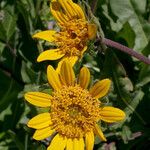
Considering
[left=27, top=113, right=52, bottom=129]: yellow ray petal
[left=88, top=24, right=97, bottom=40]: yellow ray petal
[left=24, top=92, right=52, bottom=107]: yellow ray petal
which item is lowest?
[left=27, top=113, right=52, bottom=129]: yellow ray petal

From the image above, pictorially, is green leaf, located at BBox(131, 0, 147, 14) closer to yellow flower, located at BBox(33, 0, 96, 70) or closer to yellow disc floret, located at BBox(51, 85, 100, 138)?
yellow flower, located at BBox(33, 0, 96, 70)

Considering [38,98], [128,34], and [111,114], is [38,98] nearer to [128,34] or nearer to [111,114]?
[111,114]

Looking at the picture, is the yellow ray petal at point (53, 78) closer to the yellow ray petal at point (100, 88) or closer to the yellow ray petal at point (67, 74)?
the yellow ray petal at point (67, 74)

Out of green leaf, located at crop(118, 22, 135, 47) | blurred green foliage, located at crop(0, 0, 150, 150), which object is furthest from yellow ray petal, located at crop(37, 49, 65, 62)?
green leaf, located at crop(118, 22, 135, 47)

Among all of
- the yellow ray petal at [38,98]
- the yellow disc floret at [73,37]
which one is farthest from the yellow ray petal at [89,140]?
the yellow disc floret at [73,37]

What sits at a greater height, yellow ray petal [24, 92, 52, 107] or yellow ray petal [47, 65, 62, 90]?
yellow ray petal [47, 65, 62, 90]

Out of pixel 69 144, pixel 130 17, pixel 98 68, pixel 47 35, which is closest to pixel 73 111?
pixel 69 144
